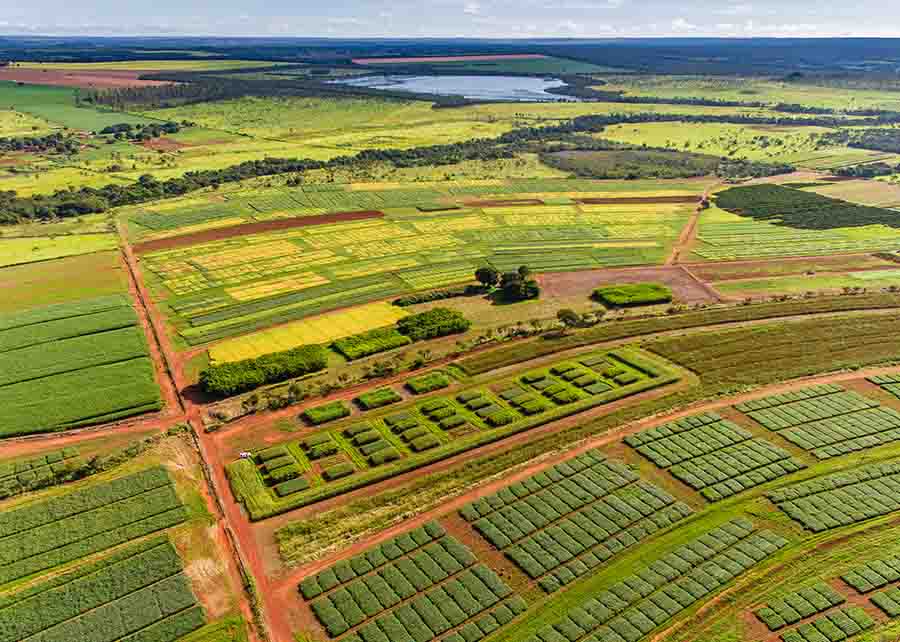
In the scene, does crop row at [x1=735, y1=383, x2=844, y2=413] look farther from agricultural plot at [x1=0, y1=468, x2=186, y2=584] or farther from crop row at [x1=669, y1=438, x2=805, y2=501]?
agricultural plot at [x1=0, y1=468, x2=186, y2=584]

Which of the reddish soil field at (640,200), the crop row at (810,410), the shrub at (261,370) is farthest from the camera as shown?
the reddish soil field at (640,200)

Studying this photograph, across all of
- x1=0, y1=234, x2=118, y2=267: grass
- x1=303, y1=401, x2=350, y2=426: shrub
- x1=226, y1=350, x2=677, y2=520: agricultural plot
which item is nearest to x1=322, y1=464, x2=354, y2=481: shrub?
x1=226, y1=350, x2=677, y2=520: agricultural plot

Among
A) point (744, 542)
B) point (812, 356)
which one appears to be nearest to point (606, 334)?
point (812, 356)

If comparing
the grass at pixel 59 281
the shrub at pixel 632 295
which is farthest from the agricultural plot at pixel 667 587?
the grass at pixel 59 281

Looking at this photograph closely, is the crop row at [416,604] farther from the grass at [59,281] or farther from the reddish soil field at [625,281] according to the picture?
the grass at [59,281]

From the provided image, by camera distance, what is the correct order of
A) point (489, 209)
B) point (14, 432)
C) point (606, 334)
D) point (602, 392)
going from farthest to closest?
point (489, 209)
point (606, 334)
point (602, 392)
point (14, 432)

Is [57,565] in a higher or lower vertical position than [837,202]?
lower

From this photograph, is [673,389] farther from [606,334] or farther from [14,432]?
[14,432]
